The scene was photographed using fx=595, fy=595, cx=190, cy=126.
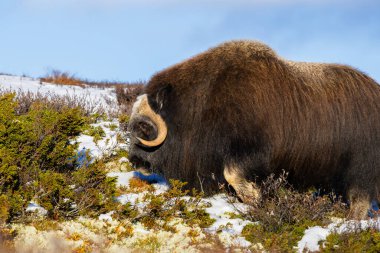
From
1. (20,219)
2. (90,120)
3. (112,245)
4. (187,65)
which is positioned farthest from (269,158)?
(90,120)

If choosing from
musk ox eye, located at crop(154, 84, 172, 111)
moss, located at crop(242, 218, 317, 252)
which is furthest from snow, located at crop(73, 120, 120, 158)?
moss, located at crop(242, 218, 317, 252)

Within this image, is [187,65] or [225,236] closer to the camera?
[225,236]

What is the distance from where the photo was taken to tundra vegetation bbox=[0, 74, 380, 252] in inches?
157

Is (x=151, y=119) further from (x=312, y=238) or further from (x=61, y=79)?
(x=61, y=79)

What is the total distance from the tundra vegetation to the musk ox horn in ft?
1.38

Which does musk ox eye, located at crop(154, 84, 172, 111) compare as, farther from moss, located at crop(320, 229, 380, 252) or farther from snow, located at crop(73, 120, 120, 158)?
moss, located at crop(320, 229, 380, 252)

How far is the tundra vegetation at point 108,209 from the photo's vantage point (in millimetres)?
3996

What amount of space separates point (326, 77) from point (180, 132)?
1.31 metres

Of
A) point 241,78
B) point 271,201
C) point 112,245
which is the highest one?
point 241,78

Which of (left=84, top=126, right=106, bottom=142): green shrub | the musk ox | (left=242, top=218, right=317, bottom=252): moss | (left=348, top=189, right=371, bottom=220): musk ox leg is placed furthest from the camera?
(left=84, top=126, right=106, bottom=142): green shrub

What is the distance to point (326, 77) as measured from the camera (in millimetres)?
4949

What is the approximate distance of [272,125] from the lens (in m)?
4.70

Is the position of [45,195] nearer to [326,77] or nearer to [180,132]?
[180,132]

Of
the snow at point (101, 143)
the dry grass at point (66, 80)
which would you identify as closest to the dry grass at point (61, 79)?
the dry grass at point (66, 80)
